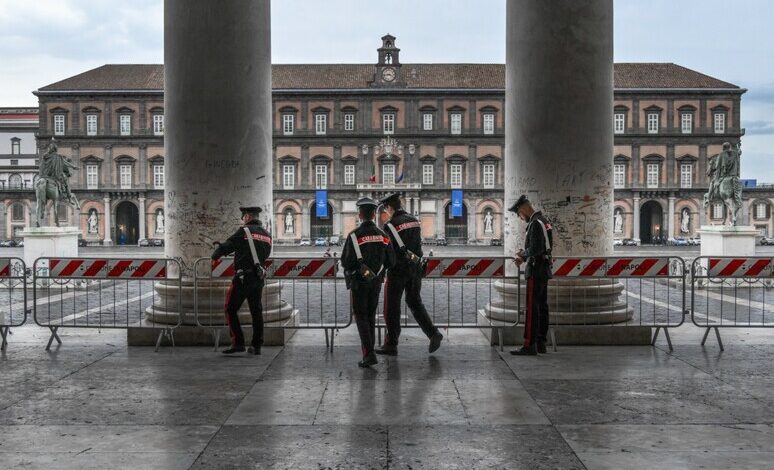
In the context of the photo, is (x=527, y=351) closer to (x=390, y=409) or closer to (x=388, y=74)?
(x=390, y=409)

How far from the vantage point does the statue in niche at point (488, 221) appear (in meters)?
67.9

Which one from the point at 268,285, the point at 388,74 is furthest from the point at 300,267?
the point at 388,74

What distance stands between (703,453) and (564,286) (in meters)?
4.15

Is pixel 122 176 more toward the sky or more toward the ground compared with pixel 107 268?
more toward the sky

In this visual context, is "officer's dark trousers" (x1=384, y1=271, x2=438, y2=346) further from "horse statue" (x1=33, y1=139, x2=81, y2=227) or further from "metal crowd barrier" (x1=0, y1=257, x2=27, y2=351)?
"horse statue" (x1=33, y1=139, x2=81, y2=227)

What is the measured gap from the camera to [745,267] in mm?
9078

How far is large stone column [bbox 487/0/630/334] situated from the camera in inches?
333

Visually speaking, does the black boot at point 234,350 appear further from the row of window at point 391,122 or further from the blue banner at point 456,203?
the row of window at point 391,122

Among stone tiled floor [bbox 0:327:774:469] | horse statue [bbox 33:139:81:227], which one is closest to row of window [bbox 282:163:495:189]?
horse statue [bbox 33:139:81:227]

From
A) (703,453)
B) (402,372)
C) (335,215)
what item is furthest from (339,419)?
(335,215)

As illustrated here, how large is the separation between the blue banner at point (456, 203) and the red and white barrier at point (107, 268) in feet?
188

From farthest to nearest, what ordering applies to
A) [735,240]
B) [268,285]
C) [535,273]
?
[735,240], [268,285], [535,273]

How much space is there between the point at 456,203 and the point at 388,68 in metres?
14.2

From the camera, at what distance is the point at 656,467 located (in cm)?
433
